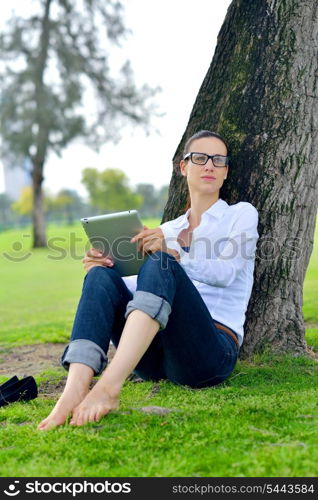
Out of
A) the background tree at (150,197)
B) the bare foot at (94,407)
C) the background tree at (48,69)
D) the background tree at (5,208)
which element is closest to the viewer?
the bare foot at (94,407)

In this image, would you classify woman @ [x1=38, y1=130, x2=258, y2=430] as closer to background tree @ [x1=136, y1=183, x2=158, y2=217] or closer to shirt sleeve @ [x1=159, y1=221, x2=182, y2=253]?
shirt sleeve @ [x1=159, y1=221, x2=182, y2=253]

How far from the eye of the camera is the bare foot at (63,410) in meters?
2.73

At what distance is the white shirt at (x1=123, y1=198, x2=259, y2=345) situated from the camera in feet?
10.3

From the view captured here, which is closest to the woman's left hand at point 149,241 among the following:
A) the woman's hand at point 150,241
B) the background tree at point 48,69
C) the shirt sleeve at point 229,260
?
the woman's hand at point 150,241

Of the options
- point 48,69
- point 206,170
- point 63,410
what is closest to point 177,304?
point 63,410

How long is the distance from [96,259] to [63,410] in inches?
36.7

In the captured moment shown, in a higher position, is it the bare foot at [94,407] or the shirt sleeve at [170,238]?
the shirt sleeve at [170,238]

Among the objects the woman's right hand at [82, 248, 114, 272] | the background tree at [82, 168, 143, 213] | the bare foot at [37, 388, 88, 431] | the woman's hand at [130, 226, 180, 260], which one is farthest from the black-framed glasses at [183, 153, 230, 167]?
the background tree at [82, 168, 143, 213]

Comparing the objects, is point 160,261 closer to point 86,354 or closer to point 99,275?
point 99,275

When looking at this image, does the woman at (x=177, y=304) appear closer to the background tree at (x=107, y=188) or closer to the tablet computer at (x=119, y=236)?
the tablet computer at (x=119, y=236)

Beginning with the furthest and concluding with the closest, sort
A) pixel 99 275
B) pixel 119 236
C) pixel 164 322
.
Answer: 1. pixel 119 236
2. pixel 99 275
3. pixel 164 322

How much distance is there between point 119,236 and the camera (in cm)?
329

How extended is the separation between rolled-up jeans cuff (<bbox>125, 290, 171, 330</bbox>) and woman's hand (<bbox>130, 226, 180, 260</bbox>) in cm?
38

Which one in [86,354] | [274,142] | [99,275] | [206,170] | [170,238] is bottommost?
[86,354]
